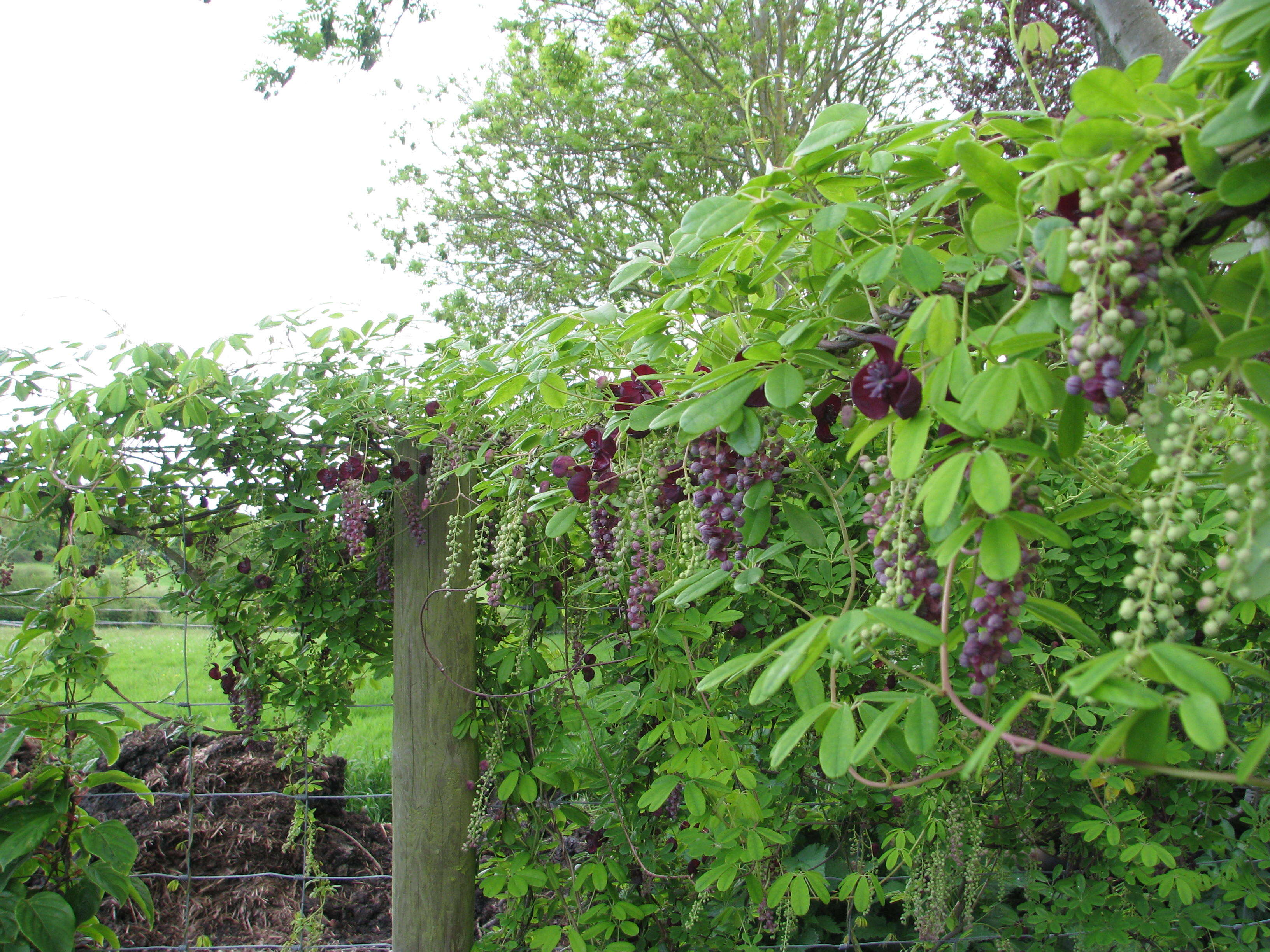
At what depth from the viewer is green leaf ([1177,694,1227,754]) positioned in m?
0.44

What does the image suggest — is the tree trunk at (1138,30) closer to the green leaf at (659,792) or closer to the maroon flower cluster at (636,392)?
the maroon flower cluster at (636,392)

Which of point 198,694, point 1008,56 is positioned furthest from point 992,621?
point 1008,56

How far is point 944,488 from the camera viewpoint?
0.61 m

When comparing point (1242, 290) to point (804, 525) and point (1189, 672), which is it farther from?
point (804, 525)

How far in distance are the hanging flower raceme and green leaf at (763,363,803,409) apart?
7cm

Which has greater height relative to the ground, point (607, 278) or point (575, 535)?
point (607, 278)

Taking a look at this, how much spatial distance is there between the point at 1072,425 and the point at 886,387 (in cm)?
15

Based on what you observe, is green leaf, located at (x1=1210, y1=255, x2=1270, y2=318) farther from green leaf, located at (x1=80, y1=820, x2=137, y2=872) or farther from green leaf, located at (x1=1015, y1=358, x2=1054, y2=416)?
green leaf, located at (x1=80, y1=820, x2=137, y2=872)

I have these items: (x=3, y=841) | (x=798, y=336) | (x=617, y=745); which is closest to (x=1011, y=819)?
(x=617, y=745)

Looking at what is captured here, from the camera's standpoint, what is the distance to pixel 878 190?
2.56 feet

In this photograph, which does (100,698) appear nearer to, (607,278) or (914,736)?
(914,736)

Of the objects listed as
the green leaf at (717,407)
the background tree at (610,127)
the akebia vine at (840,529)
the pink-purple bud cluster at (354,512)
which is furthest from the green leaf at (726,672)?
the background tree at (610,127)

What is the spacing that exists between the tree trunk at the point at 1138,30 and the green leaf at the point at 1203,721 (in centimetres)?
186

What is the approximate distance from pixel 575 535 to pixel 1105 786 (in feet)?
4.72
